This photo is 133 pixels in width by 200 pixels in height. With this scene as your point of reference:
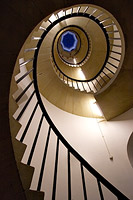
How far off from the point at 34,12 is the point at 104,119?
3.58 meters

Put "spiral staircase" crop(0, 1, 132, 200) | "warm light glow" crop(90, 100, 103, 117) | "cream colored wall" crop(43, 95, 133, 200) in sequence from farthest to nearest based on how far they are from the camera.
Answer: "warm light glow" crop(90, 100, 103, 117), "cream colored wall" crop(43, 95, 133, 200), "spiral staircase" crop(0, 1, 132, 200)

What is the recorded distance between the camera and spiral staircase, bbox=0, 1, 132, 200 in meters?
1.70

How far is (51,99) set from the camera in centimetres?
444

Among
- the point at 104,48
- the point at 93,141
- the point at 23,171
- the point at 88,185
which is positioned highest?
the point at 104,48

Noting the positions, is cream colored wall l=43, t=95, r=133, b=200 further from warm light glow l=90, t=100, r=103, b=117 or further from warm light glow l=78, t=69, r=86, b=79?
warm light glow l=78, t=69, r=86, b=79

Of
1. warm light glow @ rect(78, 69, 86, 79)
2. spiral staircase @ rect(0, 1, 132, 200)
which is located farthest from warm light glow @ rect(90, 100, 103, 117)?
warm light glow @ rect(78, 69, 86, 79)

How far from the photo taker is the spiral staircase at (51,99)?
5.57 ft

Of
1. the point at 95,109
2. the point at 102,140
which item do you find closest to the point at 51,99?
the point at 95,109

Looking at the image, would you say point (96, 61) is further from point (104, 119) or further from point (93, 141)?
point (93, 141)

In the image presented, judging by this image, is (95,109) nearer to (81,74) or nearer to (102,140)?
(102,140)

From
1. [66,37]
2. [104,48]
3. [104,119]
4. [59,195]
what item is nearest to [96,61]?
[104,48]

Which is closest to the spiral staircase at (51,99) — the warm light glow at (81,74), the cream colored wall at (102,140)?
the warm light glow at (81,74)

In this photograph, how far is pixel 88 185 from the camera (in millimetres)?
2662

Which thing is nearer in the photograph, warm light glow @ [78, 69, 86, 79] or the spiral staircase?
the spiral staircase
